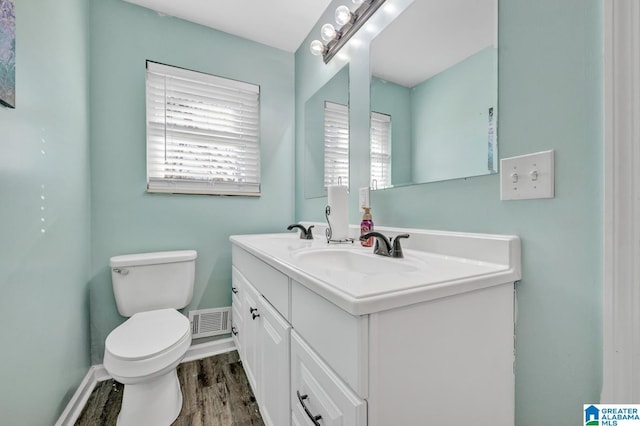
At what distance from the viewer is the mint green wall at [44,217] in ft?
2.78

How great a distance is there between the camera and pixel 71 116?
1276mm

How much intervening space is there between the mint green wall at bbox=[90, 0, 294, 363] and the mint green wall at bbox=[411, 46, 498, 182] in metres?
1.29

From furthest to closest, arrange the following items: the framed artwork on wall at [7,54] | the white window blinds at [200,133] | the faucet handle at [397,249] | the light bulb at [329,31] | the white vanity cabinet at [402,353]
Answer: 1. the white window blinds at [200,133]
2. the light bulb at [329,31]
3. the faucet handle at [397,249]
4. the framed artwork on wall at [7,54]
5. the white vanity cabinet at [402,353]

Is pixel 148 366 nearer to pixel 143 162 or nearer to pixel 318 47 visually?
pixel 143 162

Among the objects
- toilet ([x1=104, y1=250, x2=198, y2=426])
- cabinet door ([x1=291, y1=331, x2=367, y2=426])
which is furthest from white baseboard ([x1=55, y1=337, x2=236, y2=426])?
cabinet door ([x1=291, y1=331, x2=367, y2=426])

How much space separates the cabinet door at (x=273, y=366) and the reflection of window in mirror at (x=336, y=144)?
871mm

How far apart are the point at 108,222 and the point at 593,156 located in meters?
2.14

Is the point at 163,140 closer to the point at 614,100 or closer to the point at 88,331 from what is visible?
the point at 88,331

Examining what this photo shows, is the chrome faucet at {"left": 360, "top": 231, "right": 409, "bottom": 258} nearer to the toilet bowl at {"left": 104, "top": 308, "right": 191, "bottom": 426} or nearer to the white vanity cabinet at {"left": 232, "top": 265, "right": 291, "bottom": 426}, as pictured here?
the white vanity cabinet at {"left": 232, "top": 265, "right": 291, "bottom": 426}

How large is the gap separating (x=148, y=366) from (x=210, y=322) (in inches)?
30.0

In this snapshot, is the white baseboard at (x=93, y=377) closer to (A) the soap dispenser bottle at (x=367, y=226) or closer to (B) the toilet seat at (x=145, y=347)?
(B) the toilet seat at (x=145, y=347)

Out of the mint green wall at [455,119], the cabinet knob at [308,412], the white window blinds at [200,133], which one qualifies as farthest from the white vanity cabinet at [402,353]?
the white window blinds at [200,133]

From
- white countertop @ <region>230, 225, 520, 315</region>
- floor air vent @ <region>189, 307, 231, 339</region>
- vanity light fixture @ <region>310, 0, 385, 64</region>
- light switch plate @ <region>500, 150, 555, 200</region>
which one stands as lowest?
floor air vent @ <region>189, 307, 231, 339</region>

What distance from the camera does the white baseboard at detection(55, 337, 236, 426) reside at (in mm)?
1177
